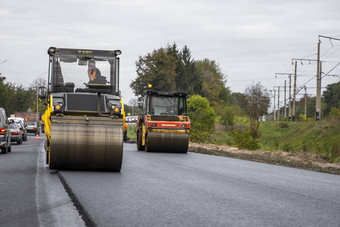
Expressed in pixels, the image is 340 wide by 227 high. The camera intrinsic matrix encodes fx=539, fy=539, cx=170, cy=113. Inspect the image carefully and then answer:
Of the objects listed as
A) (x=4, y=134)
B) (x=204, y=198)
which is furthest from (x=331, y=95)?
(x=204, y=198)

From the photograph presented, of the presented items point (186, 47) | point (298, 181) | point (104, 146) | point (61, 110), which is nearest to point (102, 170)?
point (104, 146)

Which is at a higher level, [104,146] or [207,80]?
[207,80]

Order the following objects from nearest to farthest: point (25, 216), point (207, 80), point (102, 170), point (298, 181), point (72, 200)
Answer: point (25, 216) < point (72, 200) < point (298, 181) < point (102, 170) < point (207, 80)

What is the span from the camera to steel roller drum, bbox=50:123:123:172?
477 inches

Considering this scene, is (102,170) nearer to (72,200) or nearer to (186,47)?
(72,200)

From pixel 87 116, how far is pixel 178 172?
2702mm

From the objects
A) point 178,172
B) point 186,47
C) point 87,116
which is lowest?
point 178,172

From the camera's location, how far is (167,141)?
917 inches

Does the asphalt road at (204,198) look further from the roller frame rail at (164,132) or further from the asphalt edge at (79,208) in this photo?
the roller frame rail at (164,132)

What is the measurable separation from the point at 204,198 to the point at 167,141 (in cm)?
1477

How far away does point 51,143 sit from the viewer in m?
12.0

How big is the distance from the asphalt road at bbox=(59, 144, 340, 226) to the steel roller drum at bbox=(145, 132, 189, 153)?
9948mm

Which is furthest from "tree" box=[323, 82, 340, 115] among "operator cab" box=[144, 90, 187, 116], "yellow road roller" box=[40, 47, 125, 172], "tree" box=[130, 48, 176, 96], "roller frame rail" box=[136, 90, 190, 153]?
"yellow road roller" box=[40, 47, 125, 172]

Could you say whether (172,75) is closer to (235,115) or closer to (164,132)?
(235,115)
